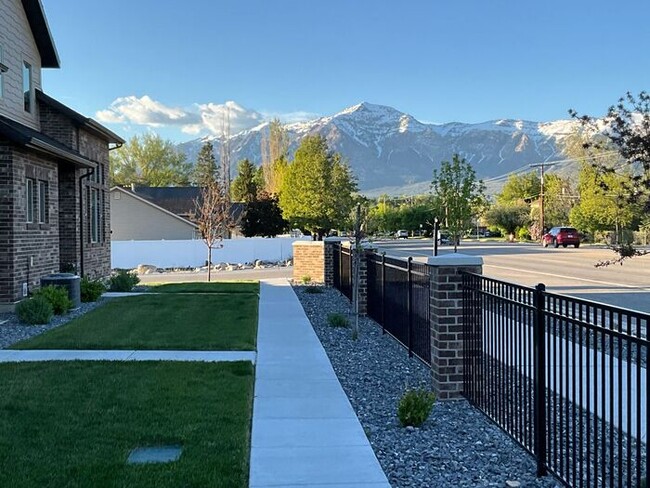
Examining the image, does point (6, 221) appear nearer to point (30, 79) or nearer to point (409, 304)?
point (30, 79)

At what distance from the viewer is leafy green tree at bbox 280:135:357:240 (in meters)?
40.6

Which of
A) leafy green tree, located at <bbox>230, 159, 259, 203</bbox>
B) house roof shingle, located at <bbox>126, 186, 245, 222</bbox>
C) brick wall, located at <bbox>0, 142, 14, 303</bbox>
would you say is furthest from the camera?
leafy green tree, located at <bbox>230, 159, 259, 203</bbox>

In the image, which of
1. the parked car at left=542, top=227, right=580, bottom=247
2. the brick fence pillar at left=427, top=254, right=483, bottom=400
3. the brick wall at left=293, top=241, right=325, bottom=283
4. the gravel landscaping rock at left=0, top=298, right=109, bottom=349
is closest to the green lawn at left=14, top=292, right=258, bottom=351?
the gravel landscaping rock at left=0, top=298, right=109, bottom=349

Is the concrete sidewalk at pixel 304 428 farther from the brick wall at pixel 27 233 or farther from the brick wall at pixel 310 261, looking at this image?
the brick wall at pixel 310 261

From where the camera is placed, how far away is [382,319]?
38.3 feet

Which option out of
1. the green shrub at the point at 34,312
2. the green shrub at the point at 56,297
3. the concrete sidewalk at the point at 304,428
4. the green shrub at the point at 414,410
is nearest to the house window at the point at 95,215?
the green shrub at the point at 56,297

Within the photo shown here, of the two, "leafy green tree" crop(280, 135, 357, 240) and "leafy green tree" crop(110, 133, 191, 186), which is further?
"leafy green tree" crop(110, 133, 191, 186)

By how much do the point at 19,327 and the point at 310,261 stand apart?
11942 millimetres

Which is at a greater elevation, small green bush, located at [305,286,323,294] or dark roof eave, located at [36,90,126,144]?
dark roof eave, located at [36,90,126,144]

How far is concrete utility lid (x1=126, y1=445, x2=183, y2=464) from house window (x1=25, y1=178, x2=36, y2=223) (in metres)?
10.9

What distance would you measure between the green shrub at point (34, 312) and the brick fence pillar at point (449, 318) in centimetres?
839

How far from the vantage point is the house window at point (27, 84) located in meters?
16.9

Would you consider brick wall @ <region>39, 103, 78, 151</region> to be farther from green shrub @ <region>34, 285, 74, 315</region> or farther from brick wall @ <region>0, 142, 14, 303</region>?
green shrub @ <region>34, 285, 74, 315</region>

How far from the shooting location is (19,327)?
12.0 metres
